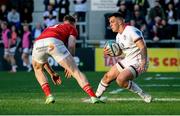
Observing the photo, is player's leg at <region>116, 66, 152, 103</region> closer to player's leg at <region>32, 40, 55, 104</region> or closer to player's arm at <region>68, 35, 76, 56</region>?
player's arm at <region>68, 35, 76, 56</region>

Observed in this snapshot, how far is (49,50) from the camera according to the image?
13.9m

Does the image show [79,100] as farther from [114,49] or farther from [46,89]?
[114,49]

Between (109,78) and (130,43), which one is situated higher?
(130,43)

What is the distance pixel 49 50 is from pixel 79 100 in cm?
160

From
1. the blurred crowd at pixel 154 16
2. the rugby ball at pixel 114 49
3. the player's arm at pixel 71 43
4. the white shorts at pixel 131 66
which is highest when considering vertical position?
the player's arm at pixel 71 43

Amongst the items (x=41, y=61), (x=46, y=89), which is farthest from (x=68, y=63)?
(x=46, y=89)

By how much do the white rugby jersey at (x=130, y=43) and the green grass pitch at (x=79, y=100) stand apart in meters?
0.89

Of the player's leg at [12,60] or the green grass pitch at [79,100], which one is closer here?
the green grass pitch at [79,100]

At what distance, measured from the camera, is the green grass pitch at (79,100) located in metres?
12.5

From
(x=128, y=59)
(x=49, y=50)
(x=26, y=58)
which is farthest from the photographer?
(x=26, y=58)

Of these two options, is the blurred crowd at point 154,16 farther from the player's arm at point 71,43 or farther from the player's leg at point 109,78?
the player's arm at point 71,43

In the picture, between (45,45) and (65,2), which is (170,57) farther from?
(45,45)

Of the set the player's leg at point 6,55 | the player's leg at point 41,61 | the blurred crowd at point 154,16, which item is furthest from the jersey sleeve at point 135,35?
the player's leg at point 6,55

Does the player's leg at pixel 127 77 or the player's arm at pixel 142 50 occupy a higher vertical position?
the player's arm at pixel 142 50
